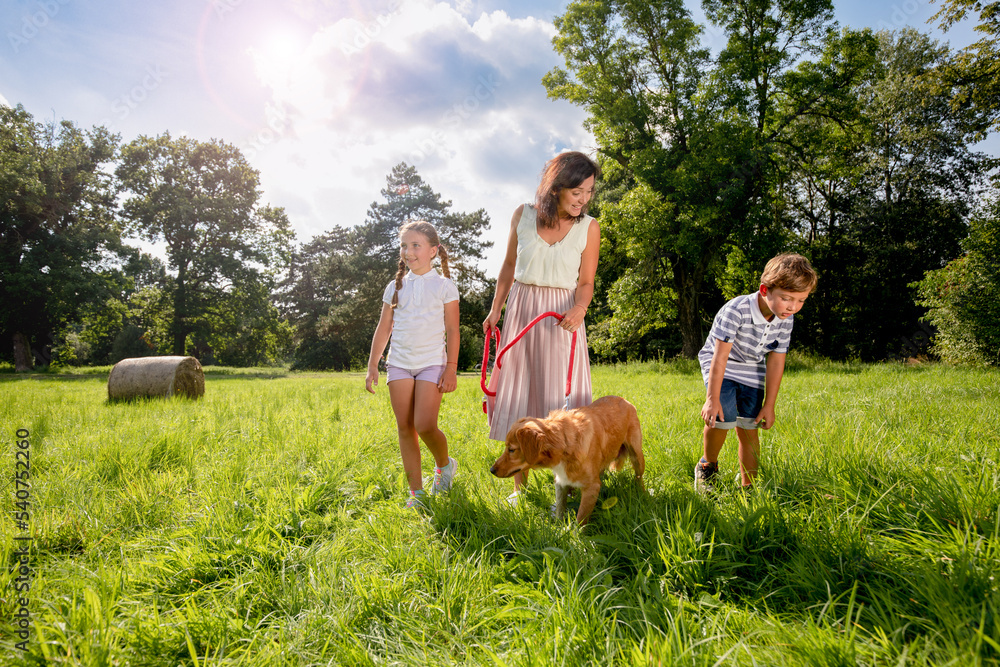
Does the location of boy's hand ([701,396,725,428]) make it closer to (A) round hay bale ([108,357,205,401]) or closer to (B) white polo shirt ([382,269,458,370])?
(B) white polo shirt ([382,269,458,370])

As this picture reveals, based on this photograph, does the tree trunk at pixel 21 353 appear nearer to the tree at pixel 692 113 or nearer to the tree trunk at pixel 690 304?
the tree at pixel 692 113

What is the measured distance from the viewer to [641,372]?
15188mm

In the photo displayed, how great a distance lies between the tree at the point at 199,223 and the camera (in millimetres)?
28094

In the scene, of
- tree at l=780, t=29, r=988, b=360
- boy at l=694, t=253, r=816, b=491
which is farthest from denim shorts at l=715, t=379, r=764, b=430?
tree at l=780, t=29, r=988, b=360

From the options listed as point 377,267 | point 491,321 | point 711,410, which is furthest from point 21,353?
point 711,410

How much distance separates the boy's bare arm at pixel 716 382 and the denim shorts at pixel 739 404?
9 cm

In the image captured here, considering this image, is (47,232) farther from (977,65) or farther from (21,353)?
(977,65)

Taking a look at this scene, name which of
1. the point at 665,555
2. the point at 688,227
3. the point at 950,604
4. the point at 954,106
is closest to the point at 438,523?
the point at 665,555

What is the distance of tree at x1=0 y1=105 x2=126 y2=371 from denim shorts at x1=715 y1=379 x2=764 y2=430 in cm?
3037

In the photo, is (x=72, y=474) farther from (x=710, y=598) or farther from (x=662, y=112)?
(x=662, y=112)

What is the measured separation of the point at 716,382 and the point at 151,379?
10.9 m

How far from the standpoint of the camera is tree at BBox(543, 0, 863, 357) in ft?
51.1

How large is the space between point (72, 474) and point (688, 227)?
53.0 feet

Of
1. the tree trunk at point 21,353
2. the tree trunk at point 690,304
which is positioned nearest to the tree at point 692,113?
the tree trunk at point 690,304
